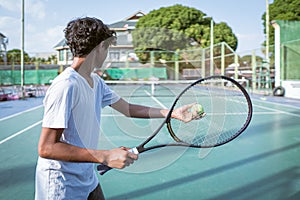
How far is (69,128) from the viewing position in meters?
1.16

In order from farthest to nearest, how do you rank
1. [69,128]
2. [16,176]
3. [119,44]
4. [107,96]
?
[16,176] → [119,44] → [107,96] → [69,128]

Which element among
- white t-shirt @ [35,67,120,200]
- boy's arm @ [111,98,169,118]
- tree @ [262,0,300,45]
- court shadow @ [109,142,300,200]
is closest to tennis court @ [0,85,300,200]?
court shadow @ [109,142,300,200]

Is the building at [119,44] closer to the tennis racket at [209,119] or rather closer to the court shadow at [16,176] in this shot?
the tennis racket at [209,119]

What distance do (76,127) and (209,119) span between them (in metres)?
1.26

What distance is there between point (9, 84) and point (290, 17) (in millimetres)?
20941

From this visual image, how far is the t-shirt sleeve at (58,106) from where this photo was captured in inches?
41.9

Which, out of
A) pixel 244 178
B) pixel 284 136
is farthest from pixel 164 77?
pixel 244 178

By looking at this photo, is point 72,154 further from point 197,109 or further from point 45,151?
point 197,109

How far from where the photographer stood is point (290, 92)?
13039 mm

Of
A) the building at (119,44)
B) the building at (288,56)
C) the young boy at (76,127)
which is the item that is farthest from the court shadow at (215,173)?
the building at (288,56)

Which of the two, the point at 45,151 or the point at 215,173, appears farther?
the point at 215,173

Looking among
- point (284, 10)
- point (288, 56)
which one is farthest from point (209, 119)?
point (284, 10)

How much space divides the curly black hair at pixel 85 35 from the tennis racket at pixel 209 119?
0.44m

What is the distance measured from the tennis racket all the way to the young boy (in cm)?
15
